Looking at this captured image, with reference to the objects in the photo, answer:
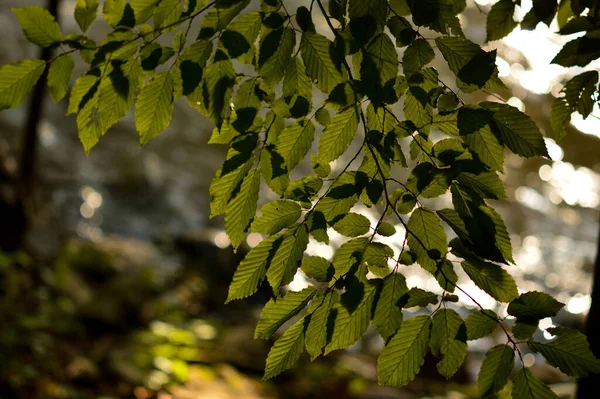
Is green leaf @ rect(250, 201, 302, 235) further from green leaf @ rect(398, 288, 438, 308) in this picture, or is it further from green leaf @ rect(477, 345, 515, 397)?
green leaf @ rect(477, 345, 515, 397)

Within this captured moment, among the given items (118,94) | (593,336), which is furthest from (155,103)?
(593,336)

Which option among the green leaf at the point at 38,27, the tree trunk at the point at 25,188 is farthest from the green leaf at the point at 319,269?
the tree trunk at the point at 25,188

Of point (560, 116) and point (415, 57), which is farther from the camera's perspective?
point (560, 116)

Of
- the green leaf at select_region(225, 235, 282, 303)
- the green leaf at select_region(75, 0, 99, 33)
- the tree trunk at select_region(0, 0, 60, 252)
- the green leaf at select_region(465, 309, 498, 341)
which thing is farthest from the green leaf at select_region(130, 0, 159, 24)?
the tree trunk at select_region(0, 0, 60, 252)

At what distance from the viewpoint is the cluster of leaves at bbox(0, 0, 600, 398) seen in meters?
1.03

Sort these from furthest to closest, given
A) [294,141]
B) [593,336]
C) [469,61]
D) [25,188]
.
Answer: [25,188]
[593,336]
[294,141]
[469,61]

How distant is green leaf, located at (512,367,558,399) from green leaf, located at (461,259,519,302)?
14 centimetres

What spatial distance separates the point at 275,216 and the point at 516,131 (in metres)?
0.49

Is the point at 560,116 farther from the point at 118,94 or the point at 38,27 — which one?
the point at 38,27

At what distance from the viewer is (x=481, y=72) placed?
39.6 inches

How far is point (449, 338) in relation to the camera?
3.53 ft

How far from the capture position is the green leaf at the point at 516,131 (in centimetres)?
102

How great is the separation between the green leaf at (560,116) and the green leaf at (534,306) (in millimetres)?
359

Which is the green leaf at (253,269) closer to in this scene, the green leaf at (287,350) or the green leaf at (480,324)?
the green leaf at (287,350)
